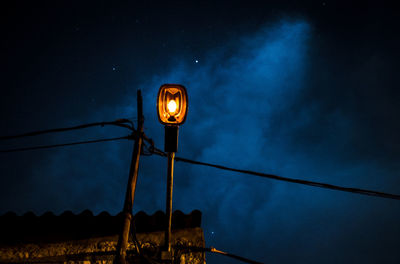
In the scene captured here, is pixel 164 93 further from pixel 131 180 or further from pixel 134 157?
pixel 131 180

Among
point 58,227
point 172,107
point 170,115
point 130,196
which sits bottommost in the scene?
point 58,227

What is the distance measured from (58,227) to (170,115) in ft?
11.4

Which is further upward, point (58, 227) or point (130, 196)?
point (130, 196)

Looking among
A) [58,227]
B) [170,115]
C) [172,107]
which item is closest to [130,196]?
[170,115]

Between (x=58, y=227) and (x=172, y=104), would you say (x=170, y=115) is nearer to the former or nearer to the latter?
(x=172, y=104)

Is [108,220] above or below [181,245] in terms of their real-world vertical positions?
above

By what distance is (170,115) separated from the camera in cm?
373

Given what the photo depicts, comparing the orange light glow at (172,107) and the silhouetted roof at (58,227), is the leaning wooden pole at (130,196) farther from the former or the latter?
the silhouetted roof at (58,227)

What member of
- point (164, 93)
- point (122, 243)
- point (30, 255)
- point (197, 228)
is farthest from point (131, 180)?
point (30, 255)

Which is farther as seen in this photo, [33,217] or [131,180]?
[33,217]

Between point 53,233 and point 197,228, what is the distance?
3037mm

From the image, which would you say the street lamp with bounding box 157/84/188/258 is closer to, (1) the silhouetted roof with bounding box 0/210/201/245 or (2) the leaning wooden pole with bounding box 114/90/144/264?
(2) the leaning wooden pole with bounding box 114/90/144/264

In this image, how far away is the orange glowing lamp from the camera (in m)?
3.71

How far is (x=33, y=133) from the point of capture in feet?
13.6
